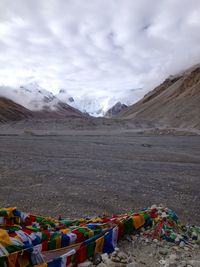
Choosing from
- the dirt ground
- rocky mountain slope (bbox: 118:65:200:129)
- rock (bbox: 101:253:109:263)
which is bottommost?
the dirt ground

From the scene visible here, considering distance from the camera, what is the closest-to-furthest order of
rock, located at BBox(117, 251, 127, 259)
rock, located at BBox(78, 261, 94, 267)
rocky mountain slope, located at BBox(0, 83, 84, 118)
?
rock, located at BBox(78, 261, 94, 267) < rock, located at BBox(117, 251, 127, 259) < rocky mountain slope, located at BBox(0, 83, 84, 118)

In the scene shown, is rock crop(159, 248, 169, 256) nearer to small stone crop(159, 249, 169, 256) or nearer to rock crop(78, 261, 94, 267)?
small stone crop(159, 249, 169, 256)

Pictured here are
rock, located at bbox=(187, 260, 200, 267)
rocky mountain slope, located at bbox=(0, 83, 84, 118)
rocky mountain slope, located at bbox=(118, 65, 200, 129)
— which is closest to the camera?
rock, located at bbox=(187, 260, 200, 267)

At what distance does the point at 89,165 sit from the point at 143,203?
6626 mm

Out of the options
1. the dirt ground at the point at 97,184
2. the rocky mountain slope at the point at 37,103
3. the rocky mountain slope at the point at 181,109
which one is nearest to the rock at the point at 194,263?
the dirt ground at the point at 97,184

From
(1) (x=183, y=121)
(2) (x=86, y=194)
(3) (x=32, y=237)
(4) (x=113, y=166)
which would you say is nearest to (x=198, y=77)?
(1) (x=183, y=121)

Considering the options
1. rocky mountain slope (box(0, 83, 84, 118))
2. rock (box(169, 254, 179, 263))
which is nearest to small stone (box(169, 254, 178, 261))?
rock (box(169, 254, 179, 263))

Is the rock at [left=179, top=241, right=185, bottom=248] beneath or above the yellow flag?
beneath

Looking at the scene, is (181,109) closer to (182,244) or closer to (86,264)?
(182,244)

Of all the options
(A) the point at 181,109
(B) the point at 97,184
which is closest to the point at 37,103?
(A) the point at 181,109

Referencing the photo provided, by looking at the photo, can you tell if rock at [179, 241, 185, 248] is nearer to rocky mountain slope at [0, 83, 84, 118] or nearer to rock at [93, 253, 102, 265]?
rock at [93, 253, 102, 265]

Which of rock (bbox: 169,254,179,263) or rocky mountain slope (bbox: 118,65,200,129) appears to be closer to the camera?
rock (bbox: 169,254,179,263)

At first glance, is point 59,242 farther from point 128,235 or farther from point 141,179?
point 141,179

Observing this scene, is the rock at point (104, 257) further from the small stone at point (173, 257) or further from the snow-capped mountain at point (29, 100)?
the snow-capped mountain at point (29, 100)
